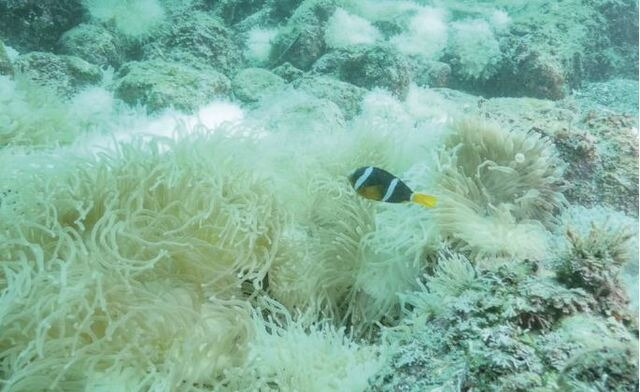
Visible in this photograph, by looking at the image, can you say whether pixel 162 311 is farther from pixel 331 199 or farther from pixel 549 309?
pixel 549 309

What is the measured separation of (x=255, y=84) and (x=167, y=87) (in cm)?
72

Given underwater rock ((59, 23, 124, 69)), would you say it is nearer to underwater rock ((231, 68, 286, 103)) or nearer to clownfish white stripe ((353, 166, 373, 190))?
underwater rock ((231, 68, 286, 103))

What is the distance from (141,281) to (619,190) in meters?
1.72

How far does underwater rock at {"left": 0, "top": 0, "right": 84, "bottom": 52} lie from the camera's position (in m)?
4.22

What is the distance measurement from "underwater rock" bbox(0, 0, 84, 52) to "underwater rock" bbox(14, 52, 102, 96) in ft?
2.24

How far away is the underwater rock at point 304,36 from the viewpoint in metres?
4.34

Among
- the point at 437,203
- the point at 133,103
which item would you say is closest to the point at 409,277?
the point at 437,203

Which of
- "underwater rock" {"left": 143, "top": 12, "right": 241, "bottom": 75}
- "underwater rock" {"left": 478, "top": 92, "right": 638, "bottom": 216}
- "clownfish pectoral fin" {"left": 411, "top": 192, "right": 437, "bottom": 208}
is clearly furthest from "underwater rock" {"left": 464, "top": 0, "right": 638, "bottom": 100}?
"clownfish pectoral fin" {"left": 411, "top": 192, "right": 437, "bottom": 208}

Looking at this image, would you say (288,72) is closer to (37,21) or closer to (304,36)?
(304,36)

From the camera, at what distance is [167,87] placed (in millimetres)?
3521

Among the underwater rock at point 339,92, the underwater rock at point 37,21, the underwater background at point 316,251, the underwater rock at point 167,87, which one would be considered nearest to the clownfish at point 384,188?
the underwater background at point 316,251

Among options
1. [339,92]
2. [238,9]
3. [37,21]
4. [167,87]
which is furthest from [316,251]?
[37,21]

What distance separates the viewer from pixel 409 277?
1.77 meters

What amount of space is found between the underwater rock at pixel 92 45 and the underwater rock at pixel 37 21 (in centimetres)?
12
